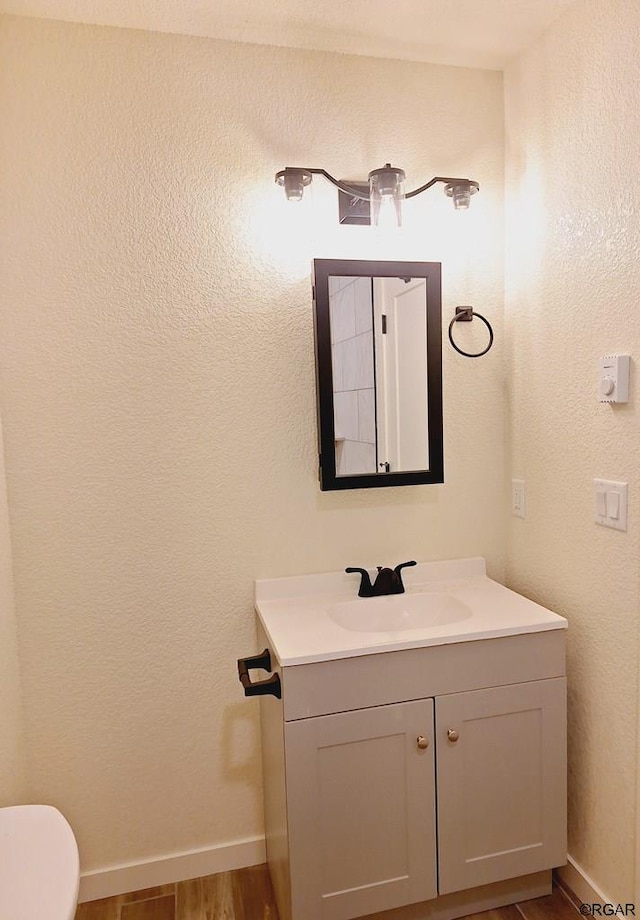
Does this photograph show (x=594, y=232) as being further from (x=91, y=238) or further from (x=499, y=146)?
(x=91, y=238)

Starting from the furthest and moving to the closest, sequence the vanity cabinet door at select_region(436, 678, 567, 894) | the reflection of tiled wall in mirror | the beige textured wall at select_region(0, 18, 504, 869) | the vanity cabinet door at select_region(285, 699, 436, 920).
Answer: the reflection of tiled wall in mirror < the beige textured wall at select_region(0, 18, 504, 869) < the vanity cabinet door at select_region(436, 678, 567, 894) < the vanity cabinet door at select_region(285, 699, 436, 920)

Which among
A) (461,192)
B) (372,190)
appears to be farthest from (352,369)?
(461,192)

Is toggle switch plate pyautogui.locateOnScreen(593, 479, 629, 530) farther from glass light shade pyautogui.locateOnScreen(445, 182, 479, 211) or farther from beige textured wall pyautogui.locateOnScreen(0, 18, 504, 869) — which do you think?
glass light shade pyautogui.locateOnScreen(445, 182, 479, 211)

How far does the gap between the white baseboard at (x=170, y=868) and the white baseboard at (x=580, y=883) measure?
0.92 meters

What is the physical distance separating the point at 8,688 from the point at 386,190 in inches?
68.8

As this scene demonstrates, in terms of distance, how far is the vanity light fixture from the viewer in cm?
178

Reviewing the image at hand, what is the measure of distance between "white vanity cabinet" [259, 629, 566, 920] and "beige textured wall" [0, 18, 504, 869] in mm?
395

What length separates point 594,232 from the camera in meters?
1.66

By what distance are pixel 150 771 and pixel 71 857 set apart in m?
0.56

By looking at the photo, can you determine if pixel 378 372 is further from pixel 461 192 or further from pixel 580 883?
pixel 580 883

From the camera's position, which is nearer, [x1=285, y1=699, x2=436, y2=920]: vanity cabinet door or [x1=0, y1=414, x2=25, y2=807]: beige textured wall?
[x1=285, y1=699, x2=436, y2=920]: vanity cabinet door

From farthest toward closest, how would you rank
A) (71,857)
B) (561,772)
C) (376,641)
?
(561,772) → (376,641) → (71,857)

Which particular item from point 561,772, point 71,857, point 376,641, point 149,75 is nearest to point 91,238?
point 149,75

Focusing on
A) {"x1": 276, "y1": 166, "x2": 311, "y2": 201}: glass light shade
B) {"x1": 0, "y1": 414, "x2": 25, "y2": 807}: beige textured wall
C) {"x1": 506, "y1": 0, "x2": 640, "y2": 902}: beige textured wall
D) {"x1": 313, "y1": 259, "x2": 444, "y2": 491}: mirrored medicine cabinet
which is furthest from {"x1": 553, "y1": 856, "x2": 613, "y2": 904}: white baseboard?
{"x1": 276, "y1": 166, "x2": 311, "y2": 201}: glass light shade
